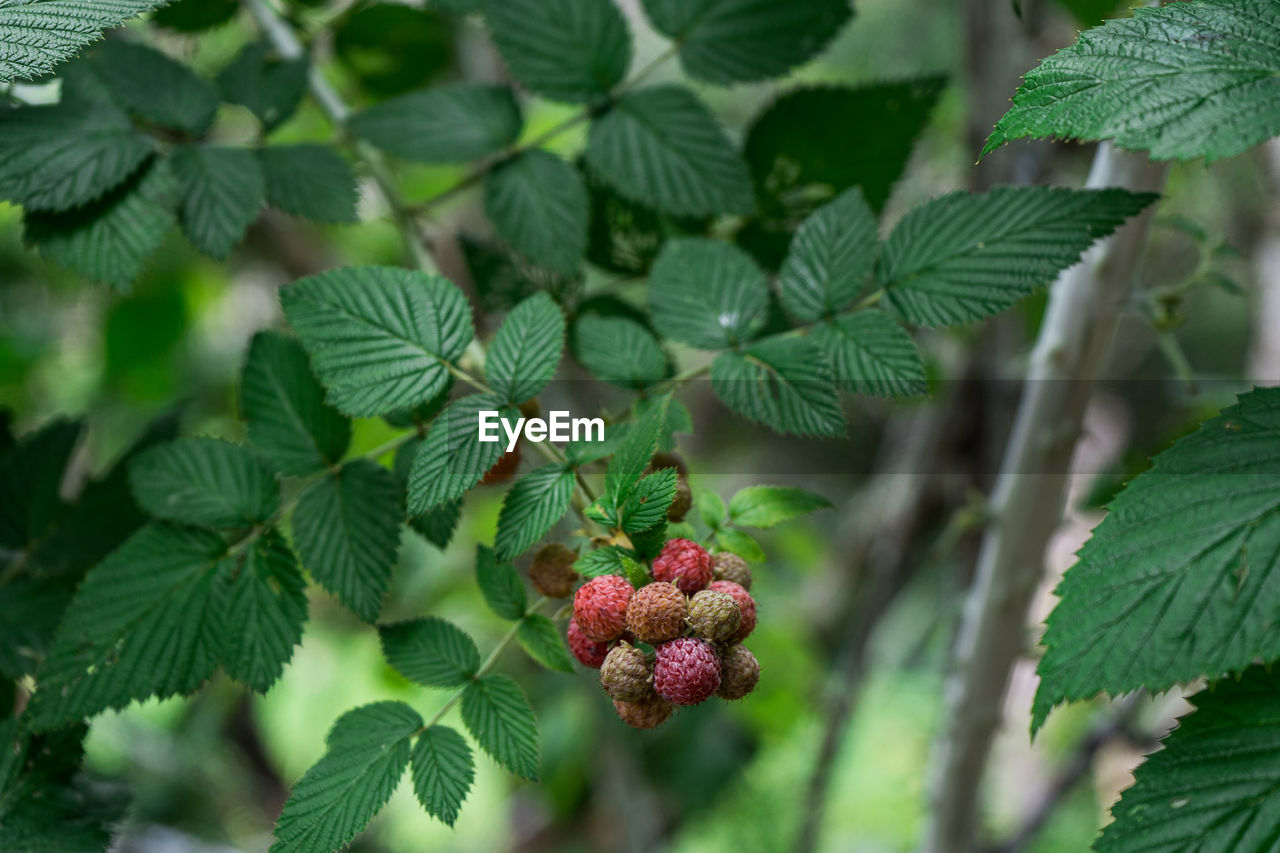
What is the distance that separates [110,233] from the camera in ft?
1.47

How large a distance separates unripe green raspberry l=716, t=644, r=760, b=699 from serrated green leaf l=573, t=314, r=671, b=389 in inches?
6.3

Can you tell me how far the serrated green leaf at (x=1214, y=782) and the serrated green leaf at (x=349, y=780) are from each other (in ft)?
0.94

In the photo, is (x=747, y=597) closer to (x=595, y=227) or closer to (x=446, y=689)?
(x=446, y=689)

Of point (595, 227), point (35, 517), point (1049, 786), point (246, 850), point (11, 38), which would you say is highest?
point (11, 38)

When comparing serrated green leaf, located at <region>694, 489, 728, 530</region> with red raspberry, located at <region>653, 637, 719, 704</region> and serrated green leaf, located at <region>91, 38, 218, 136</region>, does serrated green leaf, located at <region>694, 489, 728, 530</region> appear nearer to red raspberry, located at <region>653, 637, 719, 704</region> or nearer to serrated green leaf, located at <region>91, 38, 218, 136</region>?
red raspberry, located at <region>653, 637, 719, 704</region>

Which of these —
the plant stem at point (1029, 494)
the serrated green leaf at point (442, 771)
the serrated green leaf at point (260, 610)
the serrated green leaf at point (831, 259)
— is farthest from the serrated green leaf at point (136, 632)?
the plant stem at point (1029, 494)

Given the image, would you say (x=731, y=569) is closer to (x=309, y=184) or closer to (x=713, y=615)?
(x=713, y=615)

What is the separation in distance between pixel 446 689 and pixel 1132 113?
0.36m

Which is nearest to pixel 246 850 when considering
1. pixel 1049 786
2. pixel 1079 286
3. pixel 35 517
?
pixel 35 517

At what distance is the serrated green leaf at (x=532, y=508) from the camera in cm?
34

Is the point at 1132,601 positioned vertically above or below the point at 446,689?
above

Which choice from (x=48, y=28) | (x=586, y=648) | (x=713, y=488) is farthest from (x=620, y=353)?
(x=713, y=488)

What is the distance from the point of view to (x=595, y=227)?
576 mm

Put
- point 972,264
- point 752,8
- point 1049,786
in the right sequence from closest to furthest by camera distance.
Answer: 1. point 972,264
2. point 752,8
3. point 1049,786
